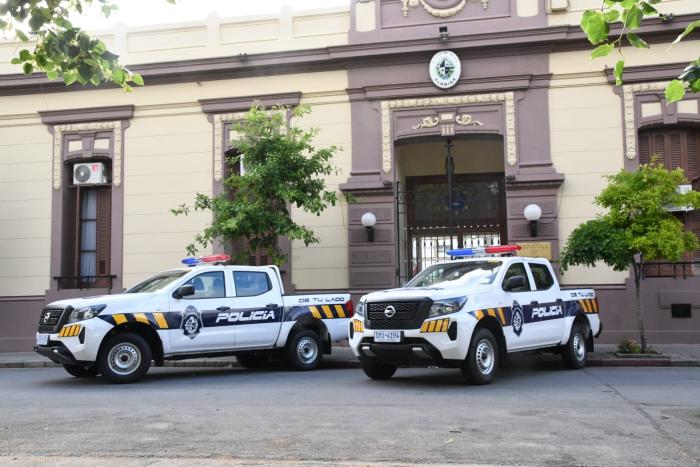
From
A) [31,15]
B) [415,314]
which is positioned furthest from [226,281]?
[31,15]

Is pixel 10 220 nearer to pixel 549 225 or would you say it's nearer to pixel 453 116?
pixel 453 116

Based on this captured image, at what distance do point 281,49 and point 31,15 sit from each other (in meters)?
11.2

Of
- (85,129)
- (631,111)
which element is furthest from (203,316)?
(631,111)

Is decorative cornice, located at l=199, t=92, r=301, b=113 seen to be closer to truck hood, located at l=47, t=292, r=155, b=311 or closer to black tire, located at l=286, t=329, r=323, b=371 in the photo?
black tire, located at l=286, t=329, r=323, b=371

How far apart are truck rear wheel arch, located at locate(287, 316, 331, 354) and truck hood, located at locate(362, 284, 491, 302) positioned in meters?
2.65

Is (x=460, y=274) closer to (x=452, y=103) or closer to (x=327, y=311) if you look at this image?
(x=327, y=311)

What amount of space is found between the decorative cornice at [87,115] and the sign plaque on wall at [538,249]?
10164 mm

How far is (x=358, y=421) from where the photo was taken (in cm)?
696

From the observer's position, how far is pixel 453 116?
16.2m

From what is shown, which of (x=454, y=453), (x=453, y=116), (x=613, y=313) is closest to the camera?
(x=454, y=453)

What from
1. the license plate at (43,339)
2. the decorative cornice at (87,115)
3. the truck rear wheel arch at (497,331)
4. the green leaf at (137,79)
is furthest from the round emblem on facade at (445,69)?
the green leaf at (137,79)

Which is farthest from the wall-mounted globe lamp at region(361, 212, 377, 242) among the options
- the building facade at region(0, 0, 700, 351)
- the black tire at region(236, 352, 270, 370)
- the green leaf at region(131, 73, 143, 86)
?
the green leaf at region(131, 73, 143, 86)

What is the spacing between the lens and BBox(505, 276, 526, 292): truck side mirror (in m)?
10.3

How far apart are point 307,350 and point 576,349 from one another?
4.62 m
